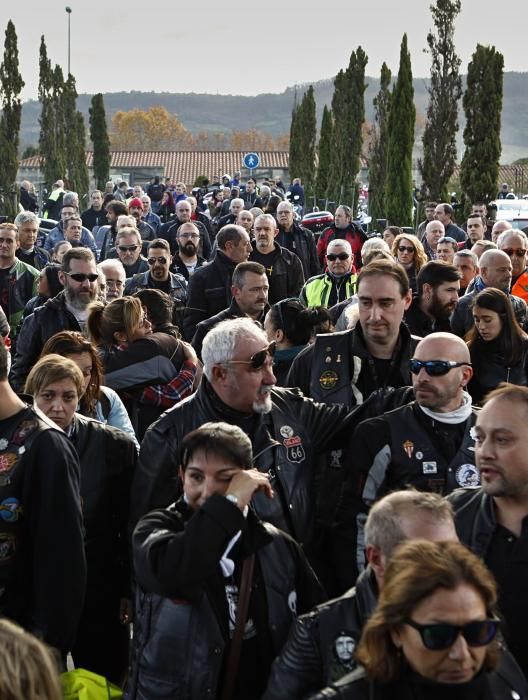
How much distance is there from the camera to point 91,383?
6164 millimetres

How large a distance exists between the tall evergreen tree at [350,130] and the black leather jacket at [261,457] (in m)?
36.8

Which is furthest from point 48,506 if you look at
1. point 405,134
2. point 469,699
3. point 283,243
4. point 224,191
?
point 224,191

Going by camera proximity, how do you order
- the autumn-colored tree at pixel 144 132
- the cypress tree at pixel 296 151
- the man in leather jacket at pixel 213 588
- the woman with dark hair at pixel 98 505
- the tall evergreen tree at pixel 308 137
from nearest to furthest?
the man in leather jacket at pixel 213 588 → the woman with dark hair at pixel 98 505 → the tall evergreen tree at pixel 308 137 → the cypress tree at pixel 296 151 → the autumn-colored tree at pixel 144 132

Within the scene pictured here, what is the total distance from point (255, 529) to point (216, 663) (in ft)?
1.50

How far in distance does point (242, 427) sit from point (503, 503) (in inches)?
45.6

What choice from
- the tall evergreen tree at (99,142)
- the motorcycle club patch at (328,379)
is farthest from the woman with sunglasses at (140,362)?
the tall evergreen tree at (99,142)

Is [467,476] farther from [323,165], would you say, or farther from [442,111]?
[323,165]

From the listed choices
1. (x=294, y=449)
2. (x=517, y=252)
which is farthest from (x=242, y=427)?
(x=517, y=252)

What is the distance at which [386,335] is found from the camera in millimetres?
6137

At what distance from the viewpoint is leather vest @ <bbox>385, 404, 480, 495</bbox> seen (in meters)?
5.23

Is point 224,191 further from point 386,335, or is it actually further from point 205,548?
point 205,548

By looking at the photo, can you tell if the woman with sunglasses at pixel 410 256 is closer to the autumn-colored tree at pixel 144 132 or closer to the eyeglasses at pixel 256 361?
the eyeglasses at pixel 256 361

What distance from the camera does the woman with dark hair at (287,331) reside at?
23.6 feet

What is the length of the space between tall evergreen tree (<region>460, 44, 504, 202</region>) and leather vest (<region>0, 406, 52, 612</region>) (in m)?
24.2
